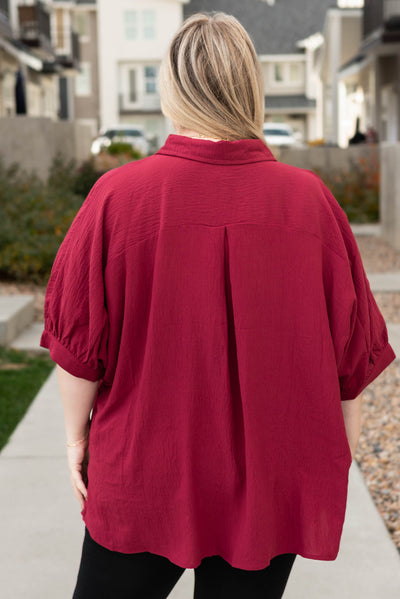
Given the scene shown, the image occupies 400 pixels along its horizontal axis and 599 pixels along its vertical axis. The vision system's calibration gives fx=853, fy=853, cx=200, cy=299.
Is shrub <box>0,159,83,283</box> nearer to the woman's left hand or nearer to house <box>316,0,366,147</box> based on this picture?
the woman's left hand

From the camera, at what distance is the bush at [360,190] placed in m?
15.2

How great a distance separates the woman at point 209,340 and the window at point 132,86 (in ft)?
150

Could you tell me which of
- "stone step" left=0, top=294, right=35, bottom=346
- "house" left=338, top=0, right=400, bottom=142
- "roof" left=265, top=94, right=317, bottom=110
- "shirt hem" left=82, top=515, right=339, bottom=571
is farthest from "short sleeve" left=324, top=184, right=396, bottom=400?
"roof" left=265, top=94, right=317, bottom=110

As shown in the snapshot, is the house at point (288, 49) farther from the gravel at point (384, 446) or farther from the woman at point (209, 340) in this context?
the woman at point (209, 340)

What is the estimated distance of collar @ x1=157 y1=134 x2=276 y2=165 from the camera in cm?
160

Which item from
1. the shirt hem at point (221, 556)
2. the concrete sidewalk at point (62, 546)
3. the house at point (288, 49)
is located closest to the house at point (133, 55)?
the house at point (288, 49)

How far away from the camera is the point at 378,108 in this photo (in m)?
24.4

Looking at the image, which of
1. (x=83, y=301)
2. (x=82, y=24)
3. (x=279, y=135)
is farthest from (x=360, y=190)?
(x=82, y=24)

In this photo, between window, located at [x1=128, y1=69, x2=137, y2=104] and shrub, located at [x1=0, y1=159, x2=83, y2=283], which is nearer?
shrub, located at [x1=0, y1=159, x2=83, y2=283]

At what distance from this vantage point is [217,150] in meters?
1.60

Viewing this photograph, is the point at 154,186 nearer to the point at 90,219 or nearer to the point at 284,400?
the point at 90,219

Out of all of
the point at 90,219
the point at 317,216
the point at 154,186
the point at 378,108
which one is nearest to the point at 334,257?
the point at 317,216

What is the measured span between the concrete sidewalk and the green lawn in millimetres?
629

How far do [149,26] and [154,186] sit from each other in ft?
148
